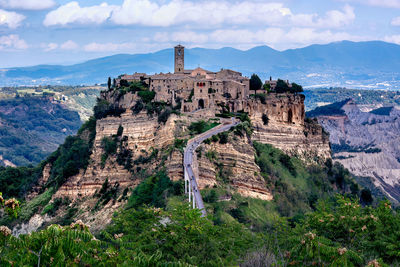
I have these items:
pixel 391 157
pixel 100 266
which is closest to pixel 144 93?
pixel 100 266

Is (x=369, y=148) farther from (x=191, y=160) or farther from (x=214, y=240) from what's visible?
(x=214, y=240)

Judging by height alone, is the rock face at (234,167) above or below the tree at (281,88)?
below

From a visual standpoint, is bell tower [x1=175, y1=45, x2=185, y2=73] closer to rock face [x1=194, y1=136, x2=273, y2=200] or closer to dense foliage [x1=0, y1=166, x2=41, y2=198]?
rock face [x1=194, y1=136, x2=273, y2=200]

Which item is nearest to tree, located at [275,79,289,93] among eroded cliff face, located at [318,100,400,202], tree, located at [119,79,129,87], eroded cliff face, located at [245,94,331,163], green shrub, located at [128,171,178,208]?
eroded cliff face, located at [245,94,331,163]

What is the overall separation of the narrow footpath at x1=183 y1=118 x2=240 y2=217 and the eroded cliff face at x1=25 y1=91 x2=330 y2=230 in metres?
0.85

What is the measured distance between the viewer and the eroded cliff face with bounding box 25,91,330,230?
54438mm

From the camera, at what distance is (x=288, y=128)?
73.9 meters

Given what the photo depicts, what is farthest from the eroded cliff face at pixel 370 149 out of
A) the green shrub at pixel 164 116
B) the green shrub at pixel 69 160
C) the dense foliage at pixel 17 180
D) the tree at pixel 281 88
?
the dense foliage at pixel 17 180

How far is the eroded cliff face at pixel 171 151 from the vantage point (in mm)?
54438

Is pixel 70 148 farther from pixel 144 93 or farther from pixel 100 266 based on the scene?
pixel 100 266

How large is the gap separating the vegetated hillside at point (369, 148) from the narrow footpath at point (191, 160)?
6536cm

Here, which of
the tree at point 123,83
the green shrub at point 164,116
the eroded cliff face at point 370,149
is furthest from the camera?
the eroded cliff face at point 370,149

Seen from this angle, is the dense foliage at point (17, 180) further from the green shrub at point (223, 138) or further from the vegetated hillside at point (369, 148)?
the vegetated hillside at point (369, 148)

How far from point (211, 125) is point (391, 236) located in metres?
36.1
